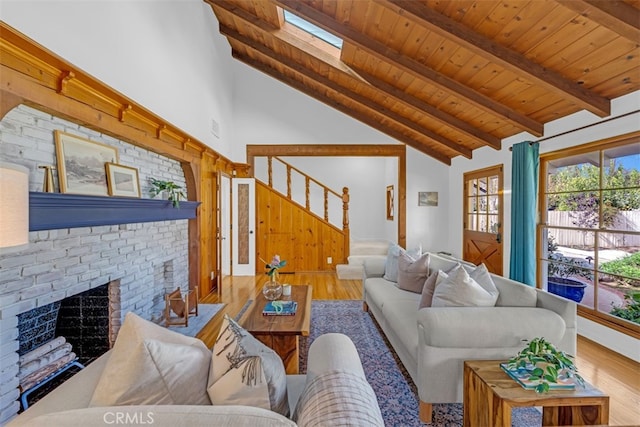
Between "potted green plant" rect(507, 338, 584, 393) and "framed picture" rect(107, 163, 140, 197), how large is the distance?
3.07m

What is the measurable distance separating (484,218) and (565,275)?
1678mm

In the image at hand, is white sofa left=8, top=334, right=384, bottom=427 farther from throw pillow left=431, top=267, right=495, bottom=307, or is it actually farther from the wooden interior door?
the wooden interior door

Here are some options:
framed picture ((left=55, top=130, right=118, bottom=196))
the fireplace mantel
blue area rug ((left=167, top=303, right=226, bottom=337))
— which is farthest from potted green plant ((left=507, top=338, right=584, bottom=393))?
framed picture ((left=55, top=130, right=118, bottom=196))

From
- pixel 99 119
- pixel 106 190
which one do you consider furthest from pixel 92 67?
pixel 106 190

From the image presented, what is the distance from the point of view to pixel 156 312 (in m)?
3.50

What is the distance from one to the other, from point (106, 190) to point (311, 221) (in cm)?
426

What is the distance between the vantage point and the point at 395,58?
11.0ft

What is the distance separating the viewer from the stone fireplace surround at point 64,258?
177 centimetres

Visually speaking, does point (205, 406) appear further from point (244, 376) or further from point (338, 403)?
point (338, 403)

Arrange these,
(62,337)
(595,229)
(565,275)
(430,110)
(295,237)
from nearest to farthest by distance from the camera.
Result: (62,337)
(595,229)
(565,275)
(430,110)
(295,237)

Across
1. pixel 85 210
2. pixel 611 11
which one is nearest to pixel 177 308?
pixel 85 210

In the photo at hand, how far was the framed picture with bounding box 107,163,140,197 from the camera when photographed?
103 inches

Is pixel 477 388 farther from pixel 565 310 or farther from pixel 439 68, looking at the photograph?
pixel 439 68

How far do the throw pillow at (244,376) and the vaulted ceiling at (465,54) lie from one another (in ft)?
8.76
